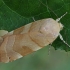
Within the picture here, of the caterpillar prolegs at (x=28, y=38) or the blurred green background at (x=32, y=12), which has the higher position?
the blurred green background at (x=32, y=12)

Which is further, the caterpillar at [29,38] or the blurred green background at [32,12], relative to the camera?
the caterpillar at [29,38]

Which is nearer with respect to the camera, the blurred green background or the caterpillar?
the blurred green background

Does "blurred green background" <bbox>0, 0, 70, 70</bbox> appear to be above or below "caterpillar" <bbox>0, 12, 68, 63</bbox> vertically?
above

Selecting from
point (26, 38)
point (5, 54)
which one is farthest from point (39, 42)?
point (5, 54)

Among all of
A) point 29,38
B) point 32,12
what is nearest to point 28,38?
point 29,38

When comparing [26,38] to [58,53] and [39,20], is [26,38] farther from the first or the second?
[58,53]

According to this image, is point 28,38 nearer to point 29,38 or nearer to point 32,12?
point 29,38
